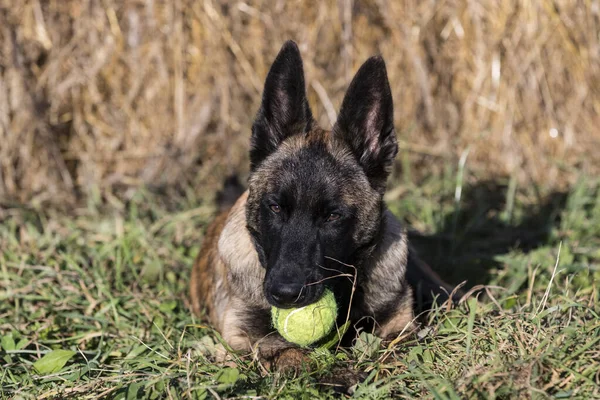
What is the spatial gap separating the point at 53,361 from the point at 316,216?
4.87ft

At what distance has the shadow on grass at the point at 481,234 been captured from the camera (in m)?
5.09

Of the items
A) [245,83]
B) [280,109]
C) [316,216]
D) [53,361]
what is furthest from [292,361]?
[245,83]

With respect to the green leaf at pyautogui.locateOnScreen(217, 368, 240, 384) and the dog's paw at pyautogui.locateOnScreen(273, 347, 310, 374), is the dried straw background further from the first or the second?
the green leaf at pyautogui.locateOnScreen(217, 368, 240, 384)

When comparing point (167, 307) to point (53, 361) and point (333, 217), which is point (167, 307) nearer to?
point (53, 361)

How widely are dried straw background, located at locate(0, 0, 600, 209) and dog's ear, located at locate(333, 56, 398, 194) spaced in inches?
114

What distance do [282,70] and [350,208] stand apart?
2.57 feet

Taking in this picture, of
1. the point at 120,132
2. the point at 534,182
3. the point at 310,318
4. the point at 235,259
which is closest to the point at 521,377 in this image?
the point at 310,318

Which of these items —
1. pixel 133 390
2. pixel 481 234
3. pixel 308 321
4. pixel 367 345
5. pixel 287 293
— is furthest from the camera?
pixel 481 234

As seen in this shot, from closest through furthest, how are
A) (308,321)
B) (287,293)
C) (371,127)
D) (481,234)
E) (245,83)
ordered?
(287,293) → (308,321) → (371,127) → (481,234) → (245,83)

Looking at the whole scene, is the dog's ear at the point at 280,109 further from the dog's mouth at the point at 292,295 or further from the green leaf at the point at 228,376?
the green leaf at the point at 228,376

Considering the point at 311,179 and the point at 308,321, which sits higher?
the point at 311,179

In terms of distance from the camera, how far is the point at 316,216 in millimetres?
3352

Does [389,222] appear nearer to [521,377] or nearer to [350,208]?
[350,208]

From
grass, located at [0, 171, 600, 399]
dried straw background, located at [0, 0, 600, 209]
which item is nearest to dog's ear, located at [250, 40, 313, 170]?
grass, located at [0, 171, 600, 399]
